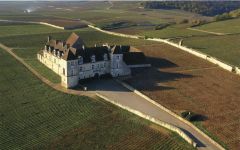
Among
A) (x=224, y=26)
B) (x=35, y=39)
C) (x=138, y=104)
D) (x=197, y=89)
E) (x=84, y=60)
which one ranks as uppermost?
(x=84, y=60)

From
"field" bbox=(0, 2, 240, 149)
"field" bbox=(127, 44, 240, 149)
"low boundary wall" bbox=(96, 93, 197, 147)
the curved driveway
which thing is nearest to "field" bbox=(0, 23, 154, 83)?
"field" bbox=(0, 2, 240, 149)

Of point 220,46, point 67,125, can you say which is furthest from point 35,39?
point 67,125

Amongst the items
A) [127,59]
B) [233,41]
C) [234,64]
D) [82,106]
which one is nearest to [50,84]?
[82,106]

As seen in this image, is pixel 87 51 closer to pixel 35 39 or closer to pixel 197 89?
pixel 197 89


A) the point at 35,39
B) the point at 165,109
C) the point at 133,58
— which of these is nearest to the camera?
the point at 165,109

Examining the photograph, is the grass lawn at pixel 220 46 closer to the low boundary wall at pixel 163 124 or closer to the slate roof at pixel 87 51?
the slate roof at pixel 87 51
